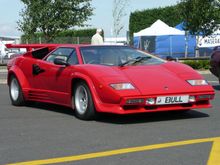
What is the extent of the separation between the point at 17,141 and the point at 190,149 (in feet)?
7.03

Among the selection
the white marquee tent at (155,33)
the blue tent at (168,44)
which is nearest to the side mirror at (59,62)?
the blue tent at (168,44)

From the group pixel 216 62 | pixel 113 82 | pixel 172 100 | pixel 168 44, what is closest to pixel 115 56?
pixel 113 82

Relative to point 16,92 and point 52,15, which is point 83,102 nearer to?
point 16,92

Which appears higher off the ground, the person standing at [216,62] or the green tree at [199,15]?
the green tree at [199,15]

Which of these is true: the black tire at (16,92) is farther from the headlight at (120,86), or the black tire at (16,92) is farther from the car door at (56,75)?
the headlight at (120,86)

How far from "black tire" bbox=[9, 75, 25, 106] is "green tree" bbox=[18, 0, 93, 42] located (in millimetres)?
20512

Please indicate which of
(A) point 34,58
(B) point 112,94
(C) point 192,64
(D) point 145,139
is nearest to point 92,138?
(D) point 145,139

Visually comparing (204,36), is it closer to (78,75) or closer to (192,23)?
(192,23)

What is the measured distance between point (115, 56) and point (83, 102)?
0.99 meters

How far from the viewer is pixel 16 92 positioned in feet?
35.3

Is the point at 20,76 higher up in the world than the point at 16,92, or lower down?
higher up

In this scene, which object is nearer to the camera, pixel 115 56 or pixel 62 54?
pixel 115 56

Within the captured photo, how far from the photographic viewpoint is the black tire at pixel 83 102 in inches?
325

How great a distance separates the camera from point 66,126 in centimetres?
791
